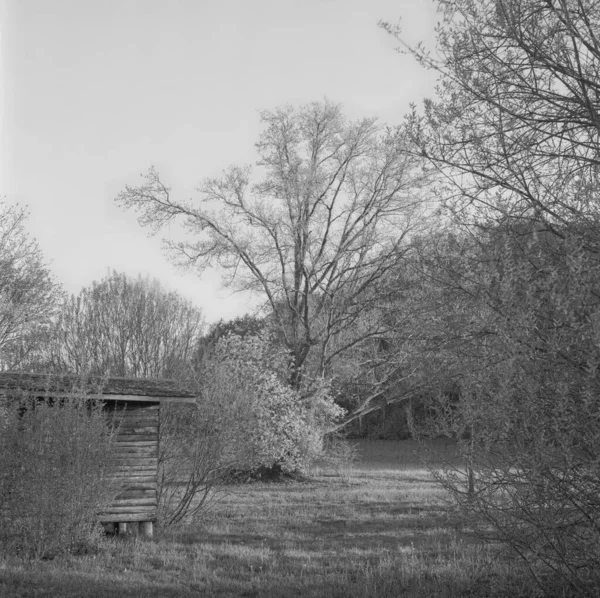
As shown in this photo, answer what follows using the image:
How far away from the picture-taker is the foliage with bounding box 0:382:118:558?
9344 millimetres

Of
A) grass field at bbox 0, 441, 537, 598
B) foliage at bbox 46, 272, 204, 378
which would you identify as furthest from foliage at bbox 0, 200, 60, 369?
grass field at bbox 0, 441, 537, 598

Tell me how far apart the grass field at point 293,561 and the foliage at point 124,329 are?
560 inches

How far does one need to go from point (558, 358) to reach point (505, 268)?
0.68m

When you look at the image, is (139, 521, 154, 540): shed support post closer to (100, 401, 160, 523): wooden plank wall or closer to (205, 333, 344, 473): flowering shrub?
(100, 401, 160, 523): wooden plank wall

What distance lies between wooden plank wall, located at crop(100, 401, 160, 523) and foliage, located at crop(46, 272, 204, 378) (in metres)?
14.8

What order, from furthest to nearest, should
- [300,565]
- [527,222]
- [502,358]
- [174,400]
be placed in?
[174,400]
[300,565]
[527,222]
[502,358]

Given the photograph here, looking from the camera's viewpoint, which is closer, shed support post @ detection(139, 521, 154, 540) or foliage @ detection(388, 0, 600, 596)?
foliage @ detection(388, 0, 600, 596)

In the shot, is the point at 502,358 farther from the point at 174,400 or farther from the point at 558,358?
the point at 174,400

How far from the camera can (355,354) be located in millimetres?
23094

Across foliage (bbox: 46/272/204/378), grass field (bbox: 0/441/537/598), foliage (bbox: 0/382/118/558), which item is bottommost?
grass field (bbox: 0/441/537/598)

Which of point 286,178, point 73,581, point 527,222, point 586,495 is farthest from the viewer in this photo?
point 286,178

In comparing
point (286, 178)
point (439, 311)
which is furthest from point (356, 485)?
point (439, 311)

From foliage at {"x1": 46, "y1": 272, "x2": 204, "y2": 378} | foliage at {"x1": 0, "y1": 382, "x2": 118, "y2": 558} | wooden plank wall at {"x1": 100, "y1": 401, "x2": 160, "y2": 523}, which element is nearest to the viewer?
foliage at {"x1": 0, "y1": 382, "x2": 118, "y2": 558}

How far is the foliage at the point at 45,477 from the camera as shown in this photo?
30.7 feet
